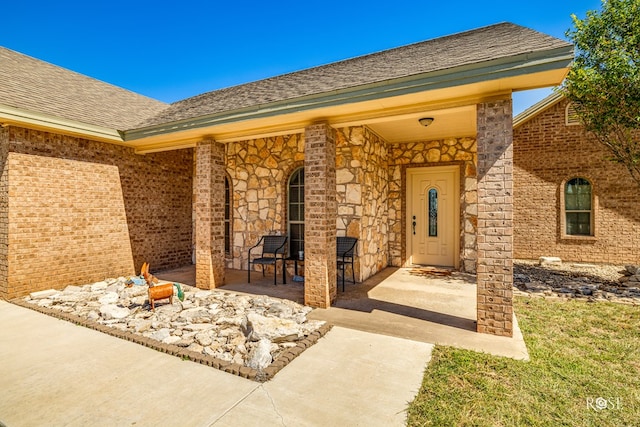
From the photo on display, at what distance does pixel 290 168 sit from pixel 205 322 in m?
3.93

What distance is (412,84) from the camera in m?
3.86

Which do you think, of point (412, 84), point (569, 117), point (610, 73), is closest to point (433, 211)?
point (610, 73)

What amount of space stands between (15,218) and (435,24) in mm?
9632

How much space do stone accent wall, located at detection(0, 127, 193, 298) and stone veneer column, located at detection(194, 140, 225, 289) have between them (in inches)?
89.2

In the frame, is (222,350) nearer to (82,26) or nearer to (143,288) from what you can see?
(143,288)

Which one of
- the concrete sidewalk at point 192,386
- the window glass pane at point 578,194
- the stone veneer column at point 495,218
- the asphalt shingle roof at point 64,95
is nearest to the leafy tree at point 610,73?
the window glass pane at point 578,194

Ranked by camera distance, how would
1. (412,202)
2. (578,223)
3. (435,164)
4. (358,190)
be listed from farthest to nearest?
1. (578,223)
2. (412,202)
3. (435,164)
4. (358,190)

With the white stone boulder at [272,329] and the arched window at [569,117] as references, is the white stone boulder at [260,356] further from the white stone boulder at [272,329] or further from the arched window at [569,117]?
the arched window at [569,117]

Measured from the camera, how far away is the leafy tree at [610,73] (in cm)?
597

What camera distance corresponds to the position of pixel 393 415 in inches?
93.7

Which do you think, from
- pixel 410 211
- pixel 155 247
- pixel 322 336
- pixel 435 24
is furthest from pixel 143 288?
pixel 435 24

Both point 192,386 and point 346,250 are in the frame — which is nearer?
point 192,386

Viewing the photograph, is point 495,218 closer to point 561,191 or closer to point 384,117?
point 384,117

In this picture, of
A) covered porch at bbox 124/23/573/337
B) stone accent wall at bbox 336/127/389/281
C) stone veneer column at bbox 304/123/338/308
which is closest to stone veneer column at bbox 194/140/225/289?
covered porch at bbox 124/23/573/337
